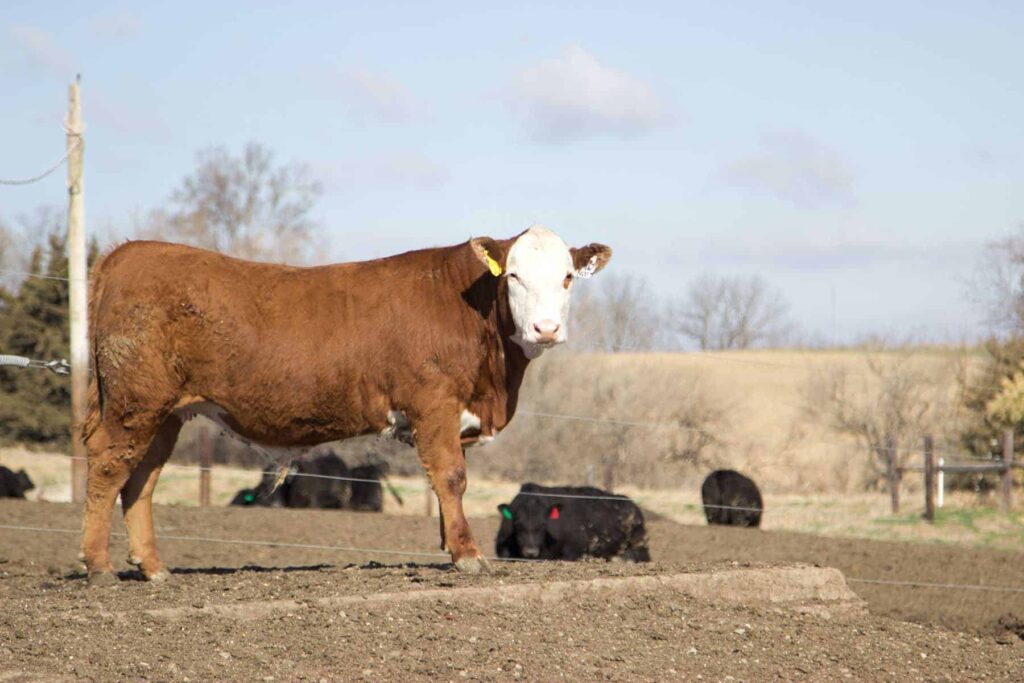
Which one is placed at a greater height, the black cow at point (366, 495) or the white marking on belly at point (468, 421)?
the white marking on belly at point (468, 421)

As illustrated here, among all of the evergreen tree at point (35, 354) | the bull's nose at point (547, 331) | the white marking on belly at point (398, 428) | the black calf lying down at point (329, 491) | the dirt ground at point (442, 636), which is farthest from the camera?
the evergreen tree at point (35, 354)

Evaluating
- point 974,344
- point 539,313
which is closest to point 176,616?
point 539,313

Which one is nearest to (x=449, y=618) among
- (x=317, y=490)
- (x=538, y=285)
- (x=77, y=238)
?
(x=538, y=285)

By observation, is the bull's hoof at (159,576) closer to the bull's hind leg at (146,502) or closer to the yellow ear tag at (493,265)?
the bull's hind leg at (146,502)

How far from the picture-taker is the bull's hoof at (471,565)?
24.3 ft

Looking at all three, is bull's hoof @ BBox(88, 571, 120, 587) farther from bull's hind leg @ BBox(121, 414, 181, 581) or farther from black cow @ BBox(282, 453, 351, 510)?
black cow @ BBox(282, 453, 351, 510)

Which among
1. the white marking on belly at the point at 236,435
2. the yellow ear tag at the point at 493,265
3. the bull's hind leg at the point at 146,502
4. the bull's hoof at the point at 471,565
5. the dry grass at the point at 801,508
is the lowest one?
the dry grass at the point at 801,508

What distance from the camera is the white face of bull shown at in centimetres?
724

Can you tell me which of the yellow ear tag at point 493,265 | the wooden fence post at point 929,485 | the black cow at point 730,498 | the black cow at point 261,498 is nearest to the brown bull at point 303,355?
the yellow ear tag at point 493,265

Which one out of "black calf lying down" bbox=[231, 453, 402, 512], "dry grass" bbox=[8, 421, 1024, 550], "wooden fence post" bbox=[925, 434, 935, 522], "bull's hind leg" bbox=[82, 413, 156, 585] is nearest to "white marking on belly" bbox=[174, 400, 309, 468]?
"bull's hind leg" bbox=[82, 413, 156, 585]

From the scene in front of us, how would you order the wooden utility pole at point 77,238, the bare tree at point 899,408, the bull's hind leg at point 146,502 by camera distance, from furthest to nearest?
the bare tree at point 899,408, the wooden utility pole at point 77,238, the bull's hind leg at point 146,502

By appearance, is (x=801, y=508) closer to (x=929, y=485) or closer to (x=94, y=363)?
(x=929, y=485)

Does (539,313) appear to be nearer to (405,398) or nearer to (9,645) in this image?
(405,398)

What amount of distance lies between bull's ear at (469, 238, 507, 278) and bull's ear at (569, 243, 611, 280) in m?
0.52
